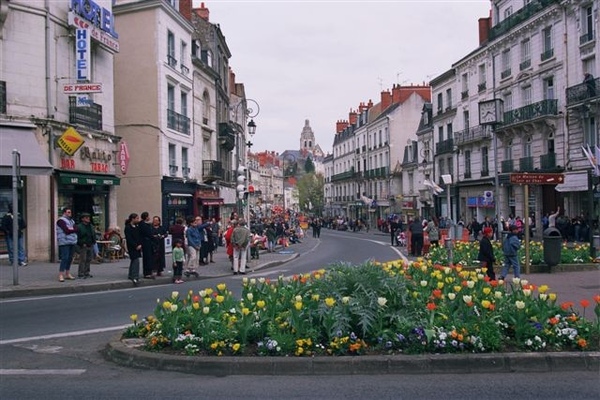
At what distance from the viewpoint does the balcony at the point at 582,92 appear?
3058 centimetres

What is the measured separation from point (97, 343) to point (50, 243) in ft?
41.5

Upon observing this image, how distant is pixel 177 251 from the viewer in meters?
15.6

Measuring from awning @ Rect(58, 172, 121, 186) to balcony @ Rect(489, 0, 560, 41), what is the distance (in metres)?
A: 25.8

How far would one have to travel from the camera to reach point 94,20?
71.8ft

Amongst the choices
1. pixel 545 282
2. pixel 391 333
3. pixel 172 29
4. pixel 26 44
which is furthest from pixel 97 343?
pixel 172 29

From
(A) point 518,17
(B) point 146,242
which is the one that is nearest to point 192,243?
(B) point 146,242

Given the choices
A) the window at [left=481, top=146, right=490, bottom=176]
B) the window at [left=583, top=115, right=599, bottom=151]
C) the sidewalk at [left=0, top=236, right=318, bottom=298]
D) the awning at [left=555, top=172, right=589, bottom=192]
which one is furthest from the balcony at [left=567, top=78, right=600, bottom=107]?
the sidewalk at [left=0, top=236, right=318, bottom=298]

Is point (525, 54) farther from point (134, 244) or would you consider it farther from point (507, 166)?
point (134, 244)

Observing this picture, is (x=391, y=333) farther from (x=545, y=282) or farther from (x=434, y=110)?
(x=434, y=110)

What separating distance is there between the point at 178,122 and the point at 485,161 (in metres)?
23.6

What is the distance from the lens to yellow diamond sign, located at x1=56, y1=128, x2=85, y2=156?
758 inches

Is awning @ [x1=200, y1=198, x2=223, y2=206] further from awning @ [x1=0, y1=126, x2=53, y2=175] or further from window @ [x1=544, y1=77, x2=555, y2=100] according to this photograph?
window @ [x1=544, y1=77, x2=555, y2=100]

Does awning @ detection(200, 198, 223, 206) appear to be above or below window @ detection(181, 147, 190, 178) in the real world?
below

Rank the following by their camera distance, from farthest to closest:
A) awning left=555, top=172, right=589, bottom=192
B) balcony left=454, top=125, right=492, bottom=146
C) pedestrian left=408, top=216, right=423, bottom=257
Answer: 1. balcony left=454, top=125, right=492, bottom=146
2. awning left=555, top=172, right=589, bottom=192
3. pedestrian left=408, top=216, right=423, bottom=257
